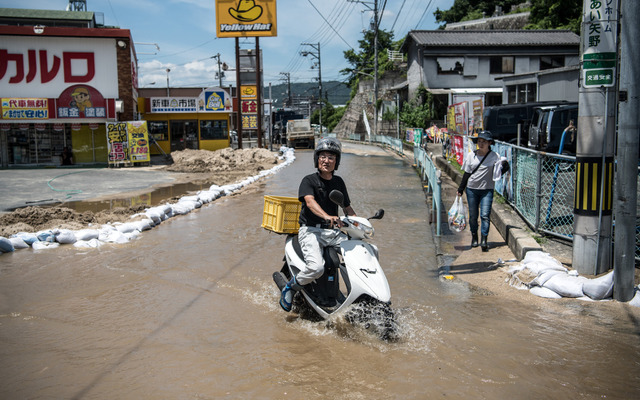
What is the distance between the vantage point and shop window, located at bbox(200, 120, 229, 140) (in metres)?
34.1

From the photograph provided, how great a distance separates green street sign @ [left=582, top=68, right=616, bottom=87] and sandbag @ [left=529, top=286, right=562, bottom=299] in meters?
2.42

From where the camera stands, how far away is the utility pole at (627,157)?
578 centimetres

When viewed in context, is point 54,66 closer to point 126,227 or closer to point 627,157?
point 126,227

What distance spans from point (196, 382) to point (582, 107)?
210 inches

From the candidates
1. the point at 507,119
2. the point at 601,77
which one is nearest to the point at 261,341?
the point at 601,77

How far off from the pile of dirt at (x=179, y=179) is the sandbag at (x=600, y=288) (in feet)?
27.3

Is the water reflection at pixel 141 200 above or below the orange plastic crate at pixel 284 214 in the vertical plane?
below

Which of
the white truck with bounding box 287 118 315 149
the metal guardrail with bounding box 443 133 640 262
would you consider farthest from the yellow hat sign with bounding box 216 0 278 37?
the metal guardrail with bounding box 443 133 640 262

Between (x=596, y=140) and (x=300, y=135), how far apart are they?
37084 mm

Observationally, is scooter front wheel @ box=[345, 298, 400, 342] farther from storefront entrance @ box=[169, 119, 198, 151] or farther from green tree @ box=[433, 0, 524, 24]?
green tree @ box=[433, 0, 524, 24]

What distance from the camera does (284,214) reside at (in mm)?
5441

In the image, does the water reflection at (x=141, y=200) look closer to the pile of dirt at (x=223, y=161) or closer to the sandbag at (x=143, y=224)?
the sandbag at (x=143, y=224)

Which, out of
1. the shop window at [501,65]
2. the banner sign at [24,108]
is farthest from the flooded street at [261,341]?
the shop window at [501,65]

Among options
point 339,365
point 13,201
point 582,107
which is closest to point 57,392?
point 339,365
